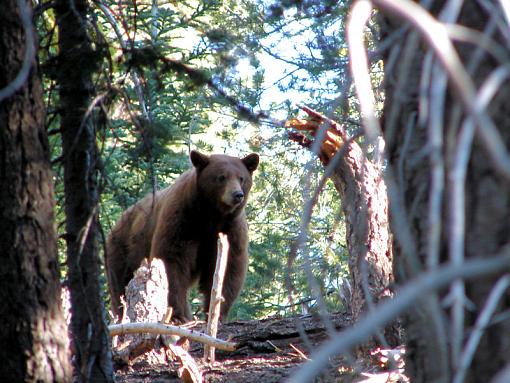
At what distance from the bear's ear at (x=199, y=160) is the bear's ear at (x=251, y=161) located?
0.50 m

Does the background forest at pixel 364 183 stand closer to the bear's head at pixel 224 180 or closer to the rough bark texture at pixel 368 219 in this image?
the rough bark texture at pixel 368 219

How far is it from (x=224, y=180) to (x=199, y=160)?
494 mm

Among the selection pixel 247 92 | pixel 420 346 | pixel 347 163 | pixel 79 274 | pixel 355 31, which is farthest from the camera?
pixel 247 92

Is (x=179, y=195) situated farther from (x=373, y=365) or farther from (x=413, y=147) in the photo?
(x=413, y=147)

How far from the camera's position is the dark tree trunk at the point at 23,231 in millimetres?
3463

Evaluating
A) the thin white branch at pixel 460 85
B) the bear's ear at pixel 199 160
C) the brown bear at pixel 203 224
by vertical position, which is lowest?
the thin white branch at pixel 460 85

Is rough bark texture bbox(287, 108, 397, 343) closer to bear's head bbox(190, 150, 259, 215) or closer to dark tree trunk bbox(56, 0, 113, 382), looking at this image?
bear's head bbox(190, 150, 259, 215)

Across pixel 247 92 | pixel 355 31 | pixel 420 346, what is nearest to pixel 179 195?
pixel 247 92

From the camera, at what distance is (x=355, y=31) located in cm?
138

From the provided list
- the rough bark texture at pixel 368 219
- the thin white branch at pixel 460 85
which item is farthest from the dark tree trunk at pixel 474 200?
the rough bark texture at pixel 368 219

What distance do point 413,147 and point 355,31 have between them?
129cm

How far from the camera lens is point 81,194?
414 centimetres

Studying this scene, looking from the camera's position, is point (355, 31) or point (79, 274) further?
point (79, 274)

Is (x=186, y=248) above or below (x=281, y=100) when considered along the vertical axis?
below
